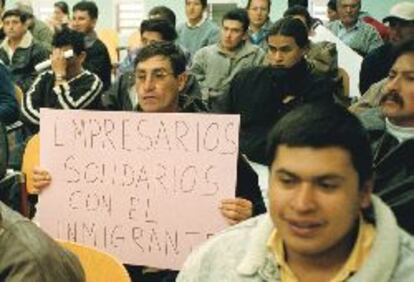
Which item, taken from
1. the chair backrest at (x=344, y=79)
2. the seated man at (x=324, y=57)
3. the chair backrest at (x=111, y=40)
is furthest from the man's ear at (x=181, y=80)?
the chair backrest at (x=111, y=40)

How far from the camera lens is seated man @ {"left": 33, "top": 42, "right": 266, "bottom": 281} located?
238 centimetres

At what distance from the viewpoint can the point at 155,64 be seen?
2805mm

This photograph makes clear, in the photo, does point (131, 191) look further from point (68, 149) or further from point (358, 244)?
point (358, 244)

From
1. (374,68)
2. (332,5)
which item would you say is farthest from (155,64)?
(332,5)

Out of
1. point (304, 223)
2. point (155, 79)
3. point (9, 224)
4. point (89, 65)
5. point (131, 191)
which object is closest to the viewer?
point (304, 223)

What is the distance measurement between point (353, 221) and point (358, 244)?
60 mm

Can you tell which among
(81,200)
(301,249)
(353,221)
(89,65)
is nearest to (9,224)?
(301,249)

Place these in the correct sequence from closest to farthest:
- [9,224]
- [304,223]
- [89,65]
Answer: [304,223] < [9,224] < [89,65]

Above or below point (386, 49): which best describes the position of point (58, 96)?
below

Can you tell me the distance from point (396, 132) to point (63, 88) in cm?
250

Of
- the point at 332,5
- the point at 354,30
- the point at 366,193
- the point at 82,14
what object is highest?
the point at 332,5

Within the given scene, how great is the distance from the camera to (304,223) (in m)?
1.46

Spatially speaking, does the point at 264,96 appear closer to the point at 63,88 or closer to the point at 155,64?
the point at 155,64

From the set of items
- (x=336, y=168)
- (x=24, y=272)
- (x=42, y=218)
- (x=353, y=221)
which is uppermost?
(x=336, y=168)
